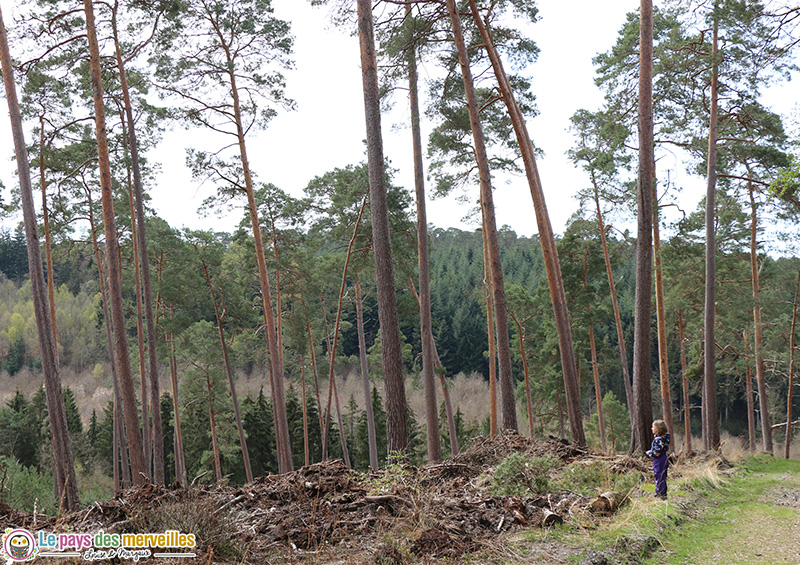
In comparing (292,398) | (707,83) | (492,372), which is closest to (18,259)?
(292,398)

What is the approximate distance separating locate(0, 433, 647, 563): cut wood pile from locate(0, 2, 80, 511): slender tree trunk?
13.6 ft

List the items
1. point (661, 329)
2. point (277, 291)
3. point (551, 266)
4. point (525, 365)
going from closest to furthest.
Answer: point (551, 266)
point (661, 329)
point (277, 291)
point (525, 365)

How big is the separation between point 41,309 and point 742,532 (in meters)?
10.7

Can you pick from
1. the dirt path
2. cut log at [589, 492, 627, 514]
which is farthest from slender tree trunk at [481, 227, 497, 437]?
cut log at [589, 492, 627, 514]

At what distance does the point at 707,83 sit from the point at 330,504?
13.8 m

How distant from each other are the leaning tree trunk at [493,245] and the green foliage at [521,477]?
3871mm

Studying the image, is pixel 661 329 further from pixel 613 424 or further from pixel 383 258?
pixel 613 424

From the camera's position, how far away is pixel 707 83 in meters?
13.7

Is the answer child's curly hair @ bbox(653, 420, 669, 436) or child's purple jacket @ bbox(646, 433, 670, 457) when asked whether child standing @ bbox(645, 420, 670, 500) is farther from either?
child's curly hair @ bbox(653, 420, 669, 436)

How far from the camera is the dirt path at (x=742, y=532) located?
475cm

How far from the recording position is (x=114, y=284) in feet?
33.8

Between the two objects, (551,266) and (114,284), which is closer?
(114,284)

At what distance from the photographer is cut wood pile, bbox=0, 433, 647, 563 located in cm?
407

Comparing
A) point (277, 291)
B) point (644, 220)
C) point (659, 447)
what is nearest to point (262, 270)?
point (277, 291)
